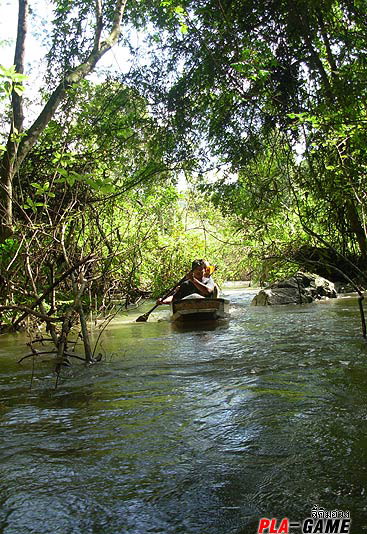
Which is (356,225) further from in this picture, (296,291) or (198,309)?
(296,291)

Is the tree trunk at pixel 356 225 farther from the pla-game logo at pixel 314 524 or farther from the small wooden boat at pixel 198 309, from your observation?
the pla-game logo at pixel 314 524

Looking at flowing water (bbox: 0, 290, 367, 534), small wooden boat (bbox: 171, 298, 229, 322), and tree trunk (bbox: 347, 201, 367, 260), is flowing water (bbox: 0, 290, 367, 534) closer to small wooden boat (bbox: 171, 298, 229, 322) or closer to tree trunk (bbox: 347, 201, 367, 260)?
tree trunk (bbox: 347, 201, 367, 260)

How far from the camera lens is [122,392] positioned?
177 inches

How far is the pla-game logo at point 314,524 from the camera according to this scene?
2.01 meters

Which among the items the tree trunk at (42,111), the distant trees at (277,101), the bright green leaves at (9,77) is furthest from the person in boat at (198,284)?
the bright green leaves at (9,77)

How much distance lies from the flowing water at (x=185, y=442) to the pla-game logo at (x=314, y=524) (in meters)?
0.03

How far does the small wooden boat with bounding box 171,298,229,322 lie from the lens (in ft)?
32.1

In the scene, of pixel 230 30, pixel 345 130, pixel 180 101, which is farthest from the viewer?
pixel 180 101

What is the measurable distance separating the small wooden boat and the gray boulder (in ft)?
12.6

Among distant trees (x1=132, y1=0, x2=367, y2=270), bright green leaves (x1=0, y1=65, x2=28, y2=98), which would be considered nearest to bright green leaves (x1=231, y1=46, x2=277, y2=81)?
distant trees (x1=132, y1=0, x2=367, y2=270)

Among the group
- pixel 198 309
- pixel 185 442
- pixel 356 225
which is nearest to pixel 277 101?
pixel 356 225

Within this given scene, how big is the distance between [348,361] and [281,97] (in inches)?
195

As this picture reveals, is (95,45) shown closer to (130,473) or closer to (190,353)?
(190,353)

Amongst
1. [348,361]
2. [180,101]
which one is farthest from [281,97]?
[348,361]
